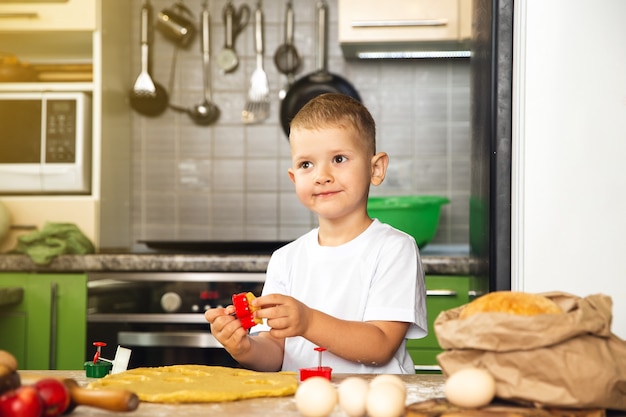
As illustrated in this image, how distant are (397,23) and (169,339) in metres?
1.36

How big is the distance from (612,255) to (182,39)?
7.18ft

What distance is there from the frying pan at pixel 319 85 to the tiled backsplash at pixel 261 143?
0.05m

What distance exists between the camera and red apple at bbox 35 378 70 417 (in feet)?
2.54

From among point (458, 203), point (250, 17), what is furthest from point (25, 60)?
point (458, 203)

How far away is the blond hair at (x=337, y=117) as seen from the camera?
53.3 inches

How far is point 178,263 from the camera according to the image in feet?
8.55

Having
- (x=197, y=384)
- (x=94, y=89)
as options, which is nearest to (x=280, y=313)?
(x=197, y=384)

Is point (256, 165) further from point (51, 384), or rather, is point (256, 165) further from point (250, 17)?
point (51, 384)

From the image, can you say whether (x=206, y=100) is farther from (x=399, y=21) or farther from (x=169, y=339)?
(x=169, y=339)

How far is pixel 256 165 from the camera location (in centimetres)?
→ 330

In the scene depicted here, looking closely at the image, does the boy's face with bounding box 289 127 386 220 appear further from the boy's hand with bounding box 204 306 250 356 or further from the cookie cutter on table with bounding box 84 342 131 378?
the cookie cutter on table with bounding box 84 342 131 378

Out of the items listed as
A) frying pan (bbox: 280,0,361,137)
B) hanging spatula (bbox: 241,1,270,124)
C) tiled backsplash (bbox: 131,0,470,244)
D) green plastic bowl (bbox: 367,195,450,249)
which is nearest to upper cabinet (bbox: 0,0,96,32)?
tiled backsplash (bbox: 131,0,470,244)

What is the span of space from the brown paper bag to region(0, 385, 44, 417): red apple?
1.38ft

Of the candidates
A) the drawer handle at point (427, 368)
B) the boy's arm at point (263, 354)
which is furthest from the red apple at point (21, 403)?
the drawer handle at point (427, 368)
